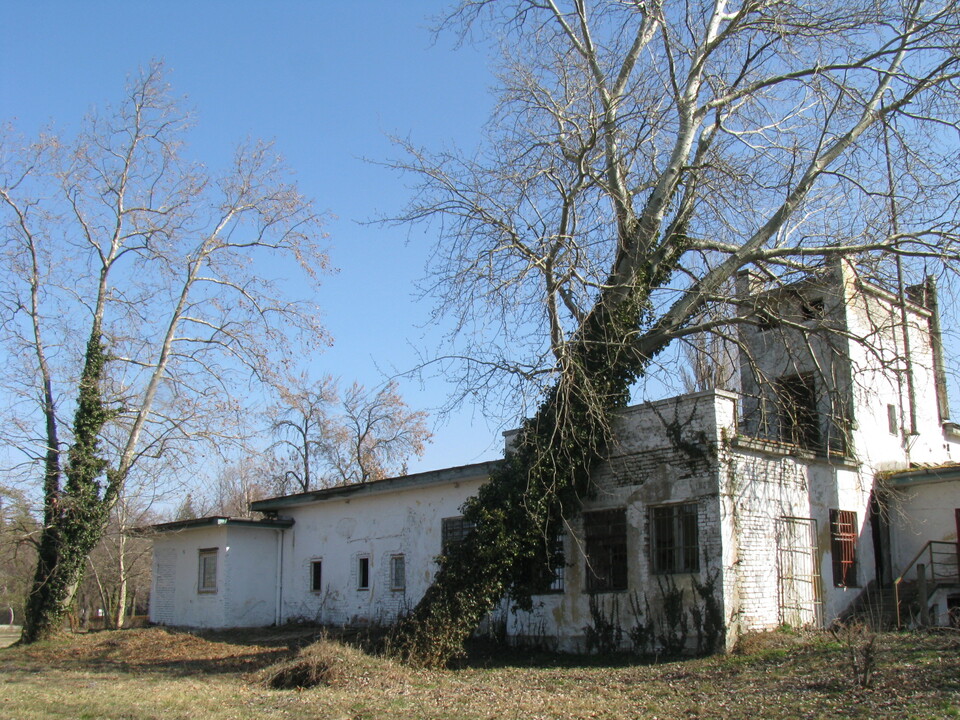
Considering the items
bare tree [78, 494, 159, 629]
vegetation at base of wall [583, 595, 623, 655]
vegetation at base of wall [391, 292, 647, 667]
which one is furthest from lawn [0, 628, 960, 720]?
bare tree [78, 494, 159, 629]

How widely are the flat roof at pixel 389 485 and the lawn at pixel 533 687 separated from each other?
4697 millimetres

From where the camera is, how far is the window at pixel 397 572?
22156 mm

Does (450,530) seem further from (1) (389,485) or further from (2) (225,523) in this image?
(2) (225,523)

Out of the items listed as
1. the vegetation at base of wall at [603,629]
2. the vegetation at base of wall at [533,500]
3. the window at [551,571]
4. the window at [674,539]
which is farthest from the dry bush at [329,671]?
the window at [674,539]

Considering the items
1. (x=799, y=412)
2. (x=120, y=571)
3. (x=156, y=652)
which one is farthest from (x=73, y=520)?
(x=120, y=571)

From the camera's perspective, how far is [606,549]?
17.1 metres

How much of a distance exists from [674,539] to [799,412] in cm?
466

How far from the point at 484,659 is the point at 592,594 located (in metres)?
2.36

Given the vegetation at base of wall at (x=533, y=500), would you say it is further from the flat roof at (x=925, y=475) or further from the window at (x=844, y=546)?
the flat roof at (x=925, y=475)

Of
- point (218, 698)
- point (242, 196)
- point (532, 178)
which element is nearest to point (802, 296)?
point (532, 178)

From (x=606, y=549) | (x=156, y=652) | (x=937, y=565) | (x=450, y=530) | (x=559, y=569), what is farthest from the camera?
(x=450, y=530)

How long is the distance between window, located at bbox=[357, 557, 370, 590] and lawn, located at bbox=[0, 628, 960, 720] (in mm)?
6568

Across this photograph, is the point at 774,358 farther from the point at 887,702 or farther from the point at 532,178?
the point at 887,702

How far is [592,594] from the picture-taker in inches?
667
